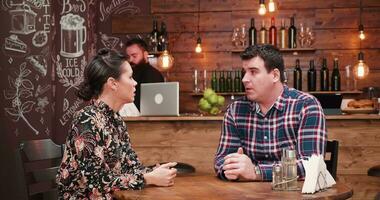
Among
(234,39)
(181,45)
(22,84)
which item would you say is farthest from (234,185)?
(181,45)

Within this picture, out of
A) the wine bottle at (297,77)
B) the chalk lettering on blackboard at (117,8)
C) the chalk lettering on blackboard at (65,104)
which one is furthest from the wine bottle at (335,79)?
the chalk lettering on blackboard at (65,104)

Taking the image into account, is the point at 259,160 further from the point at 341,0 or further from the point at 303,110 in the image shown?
the point at 341,0

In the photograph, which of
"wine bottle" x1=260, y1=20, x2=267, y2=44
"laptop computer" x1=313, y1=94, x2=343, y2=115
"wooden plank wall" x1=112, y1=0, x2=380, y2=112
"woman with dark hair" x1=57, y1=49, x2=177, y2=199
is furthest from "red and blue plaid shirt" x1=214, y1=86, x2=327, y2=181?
"wooden plank wall" x1=112, y1=0, x2=380, y2=112

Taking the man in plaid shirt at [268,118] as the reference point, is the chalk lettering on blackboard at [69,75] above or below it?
above

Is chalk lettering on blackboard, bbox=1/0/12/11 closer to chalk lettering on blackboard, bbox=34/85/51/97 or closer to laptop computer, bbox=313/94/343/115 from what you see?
chalk lettering on blackboard, bbox=34/85/51/97

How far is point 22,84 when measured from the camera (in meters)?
5.46

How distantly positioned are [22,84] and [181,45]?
227cm

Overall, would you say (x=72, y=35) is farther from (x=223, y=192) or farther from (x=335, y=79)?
(x=223, y=192)

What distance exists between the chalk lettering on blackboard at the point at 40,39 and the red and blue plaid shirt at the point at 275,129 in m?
3.16

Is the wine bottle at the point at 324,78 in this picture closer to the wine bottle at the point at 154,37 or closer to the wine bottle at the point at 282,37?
the wine bottle at the point at 282,37

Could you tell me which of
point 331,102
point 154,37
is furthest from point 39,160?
point 154,37

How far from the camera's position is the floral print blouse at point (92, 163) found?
7.58 ft

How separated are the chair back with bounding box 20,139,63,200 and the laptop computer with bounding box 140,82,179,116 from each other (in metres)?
2.03

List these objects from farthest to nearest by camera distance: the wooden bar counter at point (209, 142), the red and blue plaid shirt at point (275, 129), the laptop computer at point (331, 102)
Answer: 1. the laptop computer at point (331, 102)
2. the wooden bar counter at point (209, 142)
3. the red and blue plaid shirt at point (275, 129)
